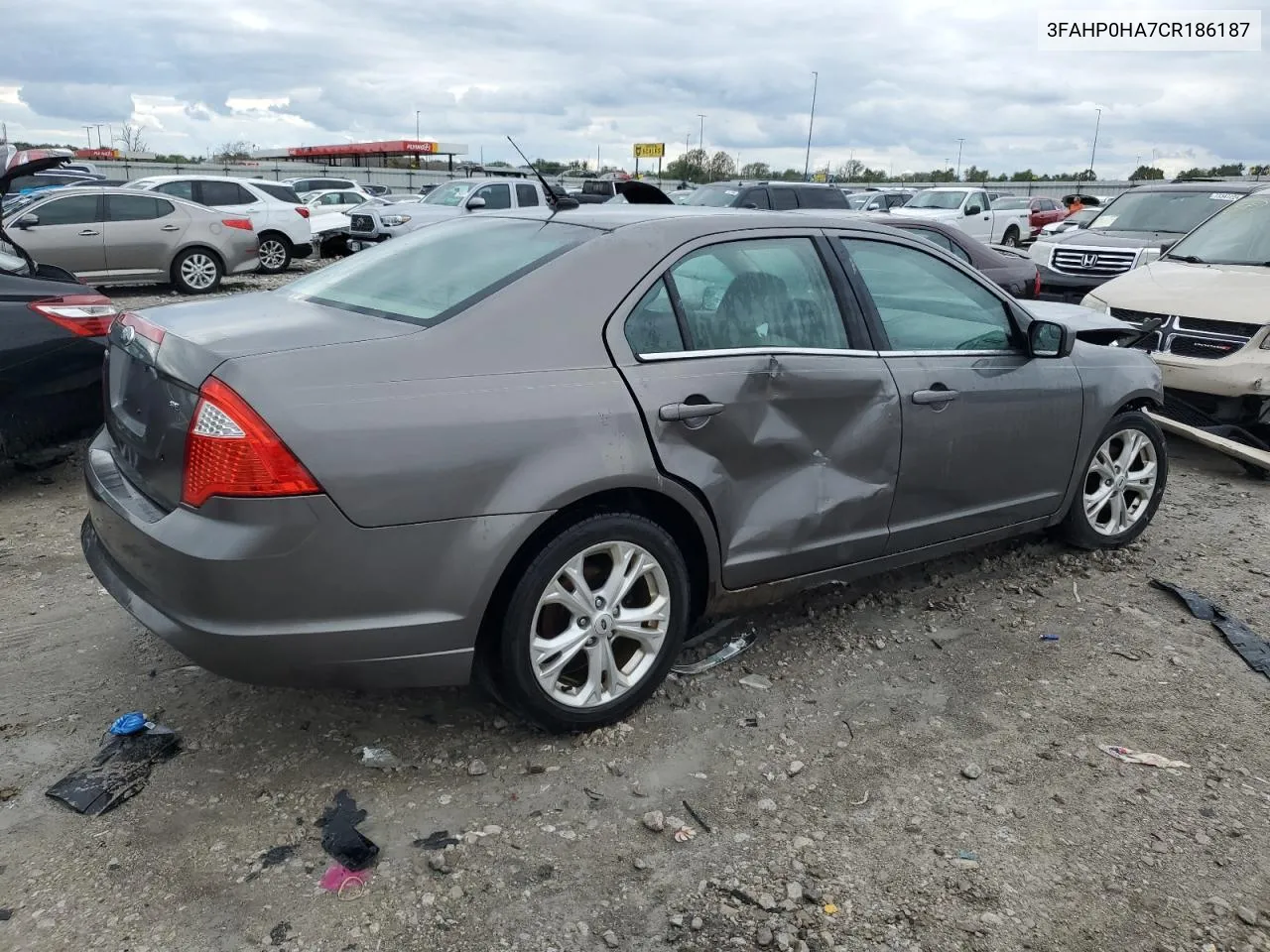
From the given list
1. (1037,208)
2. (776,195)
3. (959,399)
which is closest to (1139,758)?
(959,399)

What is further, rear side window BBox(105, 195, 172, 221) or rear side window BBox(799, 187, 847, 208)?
rear side window BBox(799, 187, 847, 208)

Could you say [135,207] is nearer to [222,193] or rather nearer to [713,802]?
[222,193]

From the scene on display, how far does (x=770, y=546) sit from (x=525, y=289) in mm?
1197

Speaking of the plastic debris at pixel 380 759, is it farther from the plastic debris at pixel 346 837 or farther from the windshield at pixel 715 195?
Result: the windshield at pixel 715 195

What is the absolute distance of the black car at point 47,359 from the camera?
16.9 ft

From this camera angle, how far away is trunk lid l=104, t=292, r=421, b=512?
107 inches

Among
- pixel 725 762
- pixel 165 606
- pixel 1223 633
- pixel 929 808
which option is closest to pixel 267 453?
pixel 165 606

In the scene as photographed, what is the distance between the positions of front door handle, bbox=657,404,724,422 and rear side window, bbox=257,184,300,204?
54.8 ft

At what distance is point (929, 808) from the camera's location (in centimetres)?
291

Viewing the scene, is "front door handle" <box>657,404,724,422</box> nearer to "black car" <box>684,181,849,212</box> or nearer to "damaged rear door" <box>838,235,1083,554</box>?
"damaged rear door" <box>838,235,1083,554</box>

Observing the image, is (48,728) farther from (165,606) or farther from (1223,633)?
(1223,633)

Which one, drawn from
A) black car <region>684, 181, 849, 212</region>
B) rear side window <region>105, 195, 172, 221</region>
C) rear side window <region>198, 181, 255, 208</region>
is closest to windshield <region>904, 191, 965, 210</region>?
black car <region>684, 181, 849, 212</region>

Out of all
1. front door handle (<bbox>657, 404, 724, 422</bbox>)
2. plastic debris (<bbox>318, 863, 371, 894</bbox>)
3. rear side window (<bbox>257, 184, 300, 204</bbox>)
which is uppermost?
rear side window (<bbox>257, 184, 300, 204</bbox>)

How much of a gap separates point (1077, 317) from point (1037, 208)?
3012 centimetres
